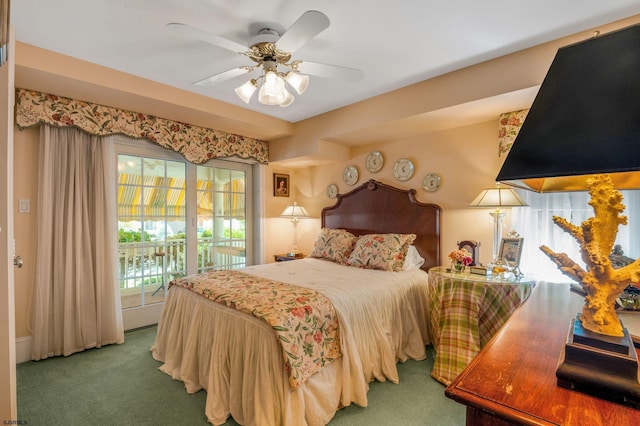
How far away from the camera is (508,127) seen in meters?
2.51

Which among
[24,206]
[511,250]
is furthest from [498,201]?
[24,206]

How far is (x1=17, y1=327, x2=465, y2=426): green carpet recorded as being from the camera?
1774 mm

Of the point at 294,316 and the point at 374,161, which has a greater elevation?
the point at 374,161

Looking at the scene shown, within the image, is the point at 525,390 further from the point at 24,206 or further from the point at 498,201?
the point at 24,206

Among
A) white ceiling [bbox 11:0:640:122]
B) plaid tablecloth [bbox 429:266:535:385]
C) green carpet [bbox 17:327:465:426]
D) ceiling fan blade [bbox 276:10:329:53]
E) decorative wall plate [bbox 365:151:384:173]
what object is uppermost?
white ceiling [bbox 11:0:640:122]

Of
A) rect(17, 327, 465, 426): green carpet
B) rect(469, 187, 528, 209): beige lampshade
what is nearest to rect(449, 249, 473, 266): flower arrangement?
rect(469, 187, 528, 209): beige lampshade

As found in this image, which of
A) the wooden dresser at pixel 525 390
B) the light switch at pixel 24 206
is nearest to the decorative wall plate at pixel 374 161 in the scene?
the wooden dresser at pixel 525 390

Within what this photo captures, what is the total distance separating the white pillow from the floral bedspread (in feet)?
4.21

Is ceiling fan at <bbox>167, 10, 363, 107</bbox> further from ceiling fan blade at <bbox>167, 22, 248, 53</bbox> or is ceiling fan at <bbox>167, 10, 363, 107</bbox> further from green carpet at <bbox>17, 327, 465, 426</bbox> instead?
green carpet at <bbox>17, 327, 465, 426</bbox>

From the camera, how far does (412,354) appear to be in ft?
8.21

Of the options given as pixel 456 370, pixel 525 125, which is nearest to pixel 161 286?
pixel 456 370

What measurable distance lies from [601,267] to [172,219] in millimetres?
3644

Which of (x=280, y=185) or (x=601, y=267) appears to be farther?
(x=280, y=185)

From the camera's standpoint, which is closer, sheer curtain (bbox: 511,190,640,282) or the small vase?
sheer curtain (bbox: 511,190,640,282)
